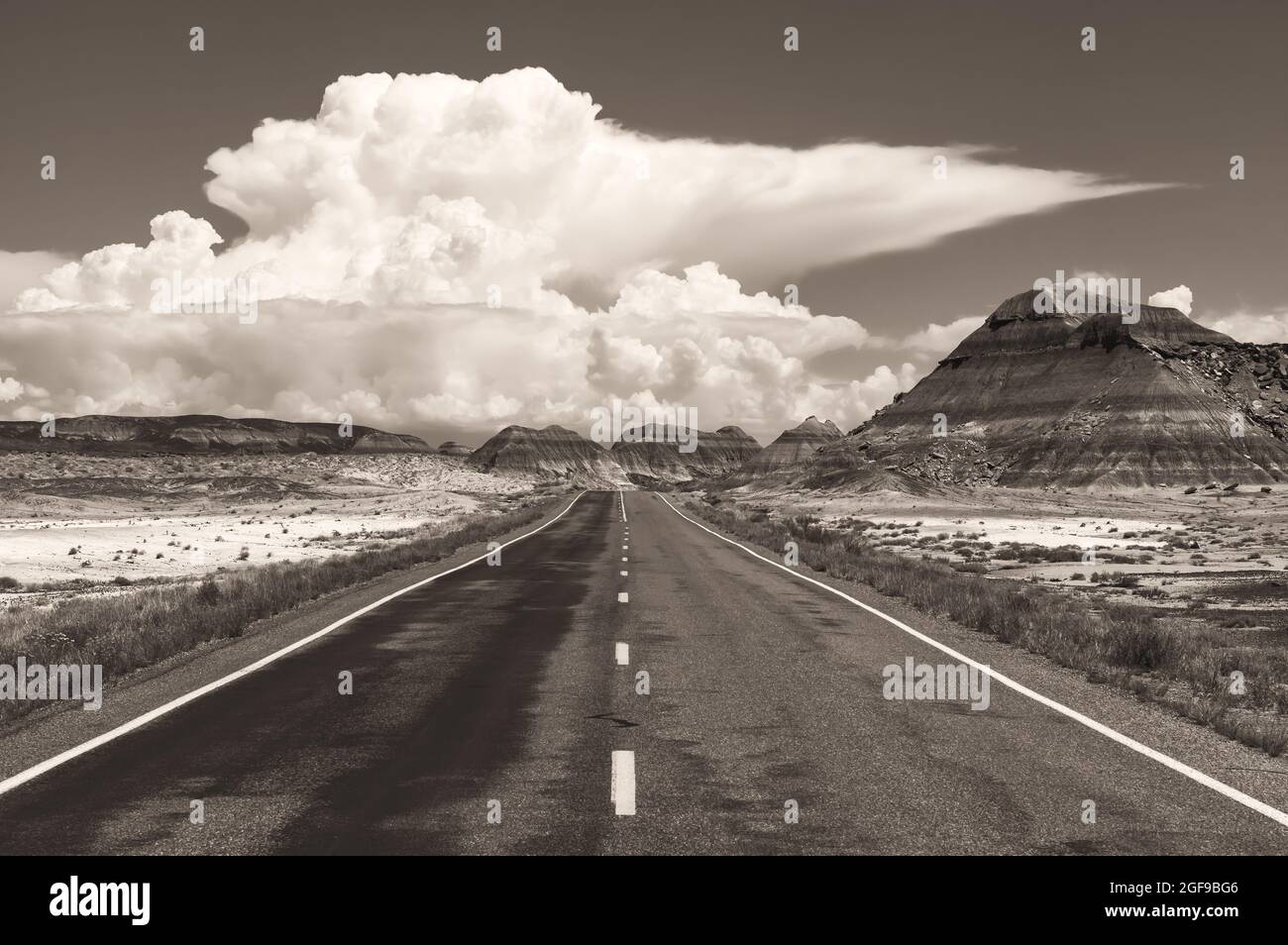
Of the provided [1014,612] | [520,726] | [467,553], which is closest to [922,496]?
[467,553]

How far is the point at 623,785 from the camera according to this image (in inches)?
256

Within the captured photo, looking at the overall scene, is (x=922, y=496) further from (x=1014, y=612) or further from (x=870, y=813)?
(x=870, y=813)

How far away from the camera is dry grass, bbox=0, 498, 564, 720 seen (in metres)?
11.6

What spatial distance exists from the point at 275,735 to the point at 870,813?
15.7ft

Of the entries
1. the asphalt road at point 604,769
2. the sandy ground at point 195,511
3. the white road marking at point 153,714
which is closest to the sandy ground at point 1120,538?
the asphalt road at point 604,769

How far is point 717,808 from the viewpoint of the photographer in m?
6.05

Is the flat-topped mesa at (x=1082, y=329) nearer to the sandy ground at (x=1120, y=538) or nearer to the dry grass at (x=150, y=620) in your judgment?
the sandy ground at (x=1120, y=538)

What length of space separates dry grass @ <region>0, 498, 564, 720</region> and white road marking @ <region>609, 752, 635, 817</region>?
227 inches

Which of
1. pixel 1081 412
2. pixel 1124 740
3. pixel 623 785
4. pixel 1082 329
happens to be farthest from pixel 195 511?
pixel 1082 329

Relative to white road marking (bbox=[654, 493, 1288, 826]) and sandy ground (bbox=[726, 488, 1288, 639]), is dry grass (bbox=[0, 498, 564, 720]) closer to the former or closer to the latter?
white road marking (bbox=[654, 493, 1288, 826])

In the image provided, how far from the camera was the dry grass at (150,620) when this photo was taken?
1160 centimetres

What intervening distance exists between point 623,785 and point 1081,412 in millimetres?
129899

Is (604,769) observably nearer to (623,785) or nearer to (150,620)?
(623,785)
